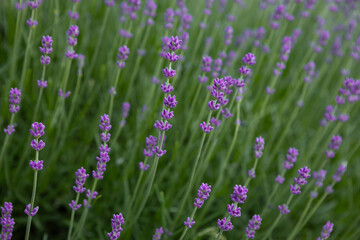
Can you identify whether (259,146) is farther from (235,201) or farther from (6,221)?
(6,221)

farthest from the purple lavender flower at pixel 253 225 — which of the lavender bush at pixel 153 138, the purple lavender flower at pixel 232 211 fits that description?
the purple lavender flower at pixel 232 211

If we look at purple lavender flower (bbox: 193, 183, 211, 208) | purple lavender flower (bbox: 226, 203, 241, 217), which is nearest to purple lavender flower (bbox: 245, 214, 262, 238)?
purple lavender flower (bbox: 226, 203, 241, 217)

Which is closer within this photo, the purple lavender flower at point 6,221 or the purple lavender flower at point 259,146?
the purple lavender flower at point 6,221

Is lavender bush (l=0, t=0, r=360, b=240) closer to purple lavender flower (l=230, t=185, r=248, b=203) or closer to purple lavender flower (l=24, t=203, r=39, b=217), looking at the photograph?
purple lavender flower (l=230, t=185, r=248, b=203)

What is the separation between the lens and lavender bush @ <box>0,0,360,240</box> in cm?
213

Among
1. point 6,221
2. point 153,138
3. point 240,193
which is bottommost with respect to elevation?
point 6,221

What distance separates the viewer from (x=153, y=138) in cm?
188

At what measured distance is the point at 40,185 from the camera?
2377 mm

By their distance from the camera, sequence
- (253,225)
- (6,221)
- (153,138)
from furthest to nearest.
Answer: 1. (153,138)
2. (253,225)
3. (6,221)

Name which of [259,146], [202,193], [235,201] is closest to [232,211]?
[235,201]

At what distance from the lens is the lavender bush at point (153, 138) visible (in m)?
2.13

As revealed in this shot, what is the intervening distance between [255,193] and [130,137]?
107 cm

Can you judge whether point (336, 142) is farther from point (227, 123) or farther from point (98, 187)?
point (98, 187)

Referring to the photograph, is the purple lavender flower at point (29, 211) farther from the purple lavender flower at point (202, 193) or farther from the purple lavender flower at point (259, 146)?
the purple lavender flower at point (259, 146)
